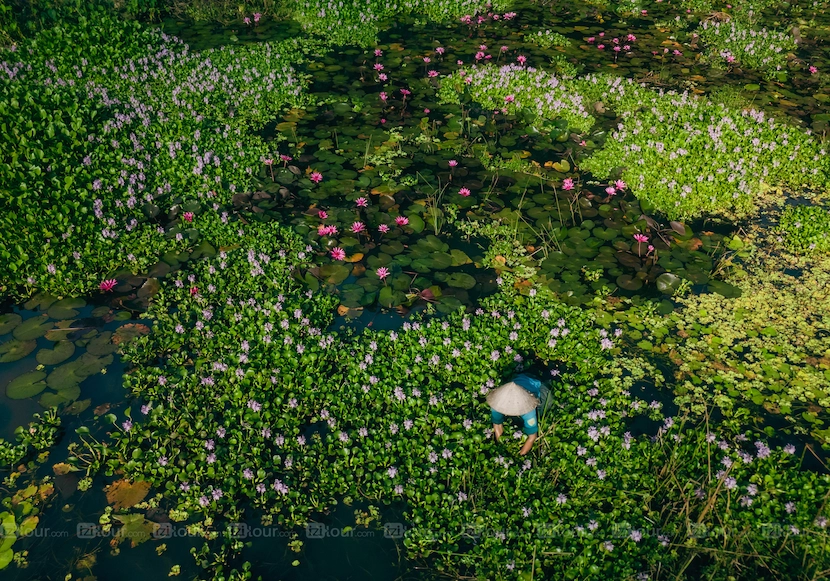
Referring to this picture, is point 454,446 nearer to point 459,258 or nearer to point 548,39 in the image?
point 459,258

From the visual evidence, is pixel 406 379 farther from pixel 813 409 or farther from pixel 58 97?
pixel 58 97

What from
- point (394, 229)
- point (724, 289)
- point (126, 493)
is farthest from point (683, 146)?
point (126, 493)

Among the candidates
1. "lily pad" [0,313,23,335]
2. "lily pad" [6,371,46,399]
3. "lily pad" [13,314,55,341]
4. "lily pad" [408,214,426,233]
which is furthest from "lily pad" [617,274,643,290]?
"lily pad" [0,313,23,335]

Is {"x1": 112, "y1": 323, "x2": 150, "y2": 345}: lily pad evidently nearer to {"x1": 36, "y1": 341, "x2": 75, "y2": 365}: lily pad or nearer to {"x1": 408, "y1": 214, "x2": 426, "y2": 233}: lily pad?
{"x1": 36, "y1": 341, "x2": 75, "y2": 365}: lily pad

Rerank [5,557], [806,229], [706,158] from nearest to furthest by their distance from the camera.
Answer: [5,557]
[806,229]
[706,158]

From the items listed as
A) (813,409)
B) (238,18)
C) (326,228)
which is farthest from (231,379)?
(238,18)

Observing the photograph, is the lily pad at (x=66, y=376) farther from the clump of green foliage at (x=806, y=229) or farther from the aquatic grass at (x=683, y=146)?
the clump of green foliage at (x=806, y=229)

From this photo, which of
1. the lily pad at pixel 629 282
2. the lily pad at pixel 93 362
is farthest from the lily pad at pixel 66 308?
the lily pad at pixel 629 282
